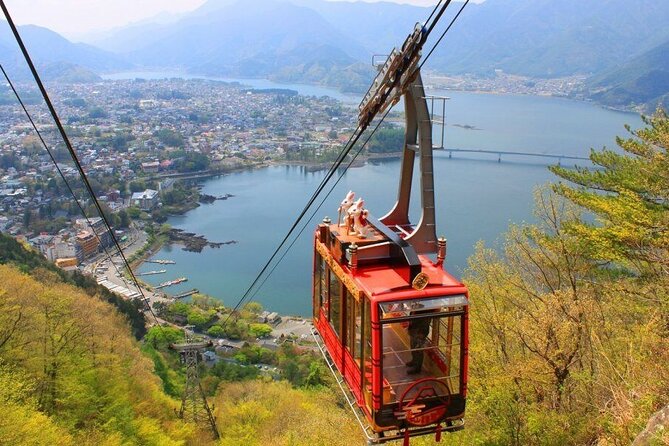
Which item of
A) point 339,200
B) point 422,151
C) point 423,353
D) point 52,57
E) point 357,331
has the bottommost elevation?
point 339,200

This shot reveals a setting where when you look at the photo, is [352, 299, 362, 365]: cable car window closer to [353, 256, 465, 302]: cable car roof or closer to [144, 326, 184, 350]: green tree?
[353, 256, 465, 302]: cable car roof

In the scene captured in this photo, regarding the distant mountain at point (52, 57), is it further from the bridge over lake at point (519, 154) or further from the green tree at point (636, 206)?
the green tree at point (636, 206)

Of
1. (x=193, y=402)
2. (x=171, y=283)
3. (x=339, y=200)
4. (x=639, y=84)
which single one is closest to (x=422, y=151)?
(x=193, y=402)

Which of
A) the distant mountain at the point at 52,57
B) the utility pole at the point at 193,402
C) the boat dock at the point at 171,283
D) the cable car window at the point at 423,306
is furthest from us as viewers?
the distant mountain at the point at 52,57

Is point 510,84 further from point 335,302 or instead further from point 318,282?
point 335,302

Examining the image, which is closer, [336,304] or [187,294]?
[336,304]

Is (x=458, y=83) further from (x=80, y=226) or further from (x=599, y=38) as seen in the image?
(x=80, y=226)

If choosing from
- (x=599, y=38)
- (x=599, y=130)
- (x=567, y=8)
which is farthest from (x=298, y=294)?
(x=567, y=8)

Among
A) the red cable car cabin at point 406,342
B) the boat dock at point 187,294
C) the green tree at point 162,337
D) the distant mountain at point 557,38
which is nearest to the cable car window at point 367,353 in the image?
the red cable car cabin at point 406,342

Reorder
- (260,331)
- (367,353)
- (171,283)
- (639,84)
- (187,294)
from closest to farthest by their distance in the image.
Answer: (367,353) < (260,331) < (187,294) < (171,283) < (639,84)
